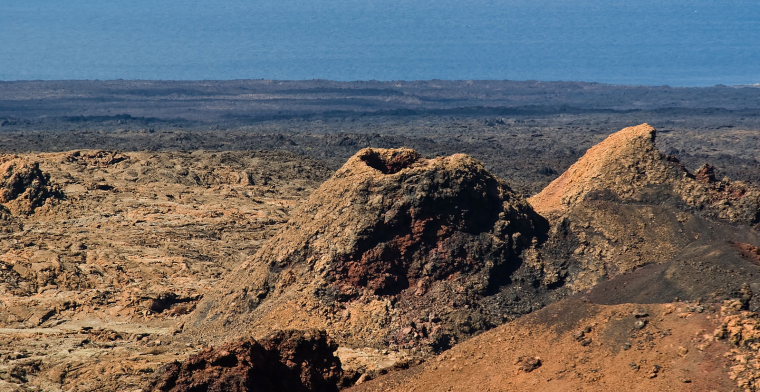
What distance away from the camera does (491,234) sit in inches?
754

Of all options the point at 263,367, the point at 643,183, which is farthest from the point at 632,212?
the point at 263,367

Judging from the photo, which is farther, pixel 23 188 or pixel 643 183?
pixel 23 188

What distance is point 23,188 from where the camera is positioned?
1380 inches

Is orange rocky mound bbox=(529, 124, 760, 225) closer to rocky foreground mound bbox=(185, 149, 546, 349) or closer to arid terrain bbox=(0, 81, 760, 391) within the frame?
arid terrain bbox=(0, 81, 760, 391)

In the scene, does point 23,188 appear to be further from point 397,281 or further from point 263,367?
point 263,367

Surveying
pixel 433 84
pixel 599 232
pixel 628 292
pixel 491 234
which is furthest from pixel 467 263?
pixel 433 84

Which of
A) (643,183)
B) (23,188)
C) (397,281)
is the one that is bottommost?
(23,188)

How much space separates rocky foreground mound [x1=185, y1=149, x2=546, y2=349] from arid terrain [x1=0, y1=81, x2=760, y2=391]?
0.12 feet

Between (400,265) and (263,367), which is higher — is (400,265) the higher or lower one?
the higher one

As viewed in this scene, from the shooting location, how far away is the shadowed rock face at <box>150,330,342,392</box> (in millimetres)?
12961

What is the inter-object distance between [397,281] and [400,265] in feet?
0.98

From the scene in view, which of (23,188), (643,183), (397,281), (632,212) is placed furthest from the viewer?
(23,188)

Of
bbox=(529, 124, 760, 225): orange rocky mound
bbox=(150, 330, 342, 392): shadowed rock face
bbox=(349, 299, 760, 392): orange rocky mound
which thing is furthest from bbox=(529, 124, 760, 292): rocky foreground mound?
bbox=(150, 330, 342, 392): shadowed rock face

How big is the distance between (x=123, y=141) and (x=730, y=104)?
212 feet
